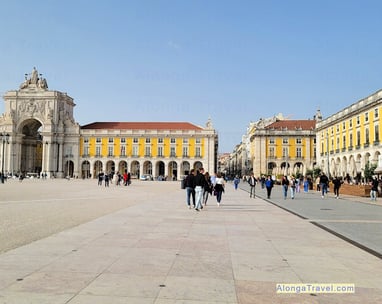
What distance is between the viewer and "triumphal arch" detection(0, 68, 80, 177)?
298 ft

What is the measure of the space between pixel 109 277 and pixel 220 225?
6.08 metres

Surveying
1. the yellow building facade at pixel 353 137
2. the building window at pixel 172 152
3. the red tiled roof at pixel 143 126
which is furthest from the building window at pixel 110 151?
the yellow building facade at pixel 353 137

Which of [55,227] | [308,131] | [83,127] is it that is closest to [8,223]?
[55,227]

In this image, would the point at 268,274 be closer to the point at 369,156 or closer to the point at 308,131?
the point at 369,156

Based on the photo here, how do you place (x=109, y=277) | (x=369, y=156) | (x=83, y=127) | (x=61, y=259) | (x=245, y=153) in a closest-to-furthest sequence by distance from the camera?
(x=109, y=277), (x=61, y=259), (x=369, y=156), (x=83, y=127), (x=245, y=153)

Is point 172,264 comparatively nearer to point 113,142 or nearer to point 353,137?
point 353,137

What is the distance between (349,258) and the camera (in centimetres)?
694

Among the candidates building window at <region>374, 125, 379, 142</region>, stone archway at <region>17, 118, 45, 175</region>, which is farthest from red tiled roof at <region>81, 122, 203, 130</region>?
building window at <region>374, 125, 379, 142</region>

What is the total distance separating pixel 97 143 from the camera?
94.2 meters

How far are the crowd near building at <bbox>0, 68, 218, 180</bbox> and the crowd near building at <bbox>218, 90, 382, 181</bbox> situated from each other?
13.9 meters

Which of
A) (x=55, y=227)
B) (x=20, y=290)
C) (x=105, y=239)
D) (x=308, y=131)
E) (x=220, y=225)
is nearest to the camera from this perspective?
(x=20, y=290)

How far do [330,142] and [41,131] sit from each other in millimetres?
66021

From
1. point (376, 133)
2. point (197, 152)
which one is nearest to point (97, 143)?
point (197, 152)

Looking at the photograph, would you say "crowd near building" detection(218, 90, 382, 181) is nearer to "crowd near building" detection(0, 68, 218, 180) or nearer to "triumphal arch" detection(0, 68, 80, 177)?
"crowd near building" detection(0, 68, 218, 180)
